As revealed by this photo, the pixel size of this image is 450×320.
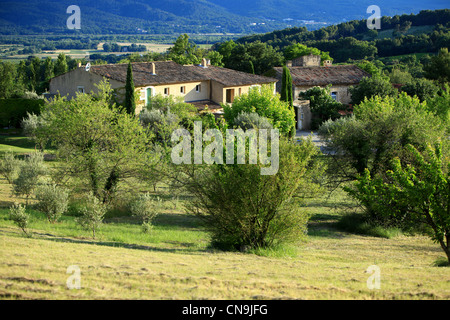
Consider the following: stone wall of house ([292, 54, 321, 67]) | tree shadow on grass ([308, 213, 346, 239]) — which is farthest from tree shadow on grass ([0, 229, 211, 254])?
stone wall of house ([292, 54, 321, 67])

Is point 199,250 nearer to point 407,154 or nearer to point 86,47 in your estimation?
point 407,154

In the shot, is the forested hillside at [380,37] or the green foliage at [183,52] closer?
the green foliage at [183,52]

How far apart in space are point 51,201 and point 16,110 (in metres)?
32.9

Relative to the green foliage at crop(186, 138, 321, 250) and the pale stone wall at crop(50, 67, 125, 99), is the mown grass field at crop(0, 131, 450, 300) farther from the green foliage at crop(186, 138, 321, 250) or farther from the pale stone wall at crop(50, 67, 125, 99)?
the pale stone wall at crop(50, 67, 125, 99)

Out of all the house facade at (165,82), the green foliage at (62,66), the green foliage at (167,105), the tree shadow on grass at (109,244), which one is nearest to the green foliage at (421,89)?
the house facade at (165,82)

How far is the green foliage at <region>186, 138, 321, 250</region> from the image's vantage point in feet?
55.0

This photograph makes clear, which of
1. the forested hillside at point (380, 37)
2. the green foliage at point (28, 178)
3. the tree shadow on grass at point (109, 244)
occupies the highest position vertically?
the forested hillside at point (380, 37)

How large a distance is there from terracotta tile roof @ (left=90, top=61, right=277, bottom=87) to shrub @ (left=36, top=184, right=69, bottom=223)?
3014 centimetres

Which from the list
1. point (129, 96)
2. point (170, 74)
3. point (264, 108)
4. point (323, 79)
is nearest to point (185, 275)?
point (264, 108)

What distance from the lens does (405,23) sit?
132 metres

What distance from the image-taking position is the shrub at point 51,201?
20.5 meters

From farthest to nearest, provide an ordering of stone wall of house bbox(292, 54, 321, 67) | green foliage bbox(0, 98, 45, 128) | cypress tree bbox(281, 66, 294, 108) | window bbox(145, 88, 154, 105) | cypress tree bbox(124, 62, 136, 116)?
stone wall of house bbox(292, 54, 321, 67) → cypress tree bbox(281, 66, 294, 108) → window bbox(145, 88, 154, 105) → green foliage bbox(0, 98, 45, 128) → cypress tree bbox(124, 62, 136, 116)

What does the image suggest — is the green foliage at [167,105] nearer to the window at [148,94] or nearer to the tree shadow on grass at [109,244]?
the window at [148,94]

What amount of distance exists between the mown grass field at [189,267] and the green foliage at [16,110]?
30.7 m
